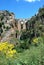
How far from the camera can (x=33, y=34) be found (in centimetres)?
5259

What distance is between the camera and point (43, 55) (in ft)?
32.1

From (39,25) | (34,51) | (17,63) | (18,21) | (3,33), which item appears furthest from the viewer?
(18,21)

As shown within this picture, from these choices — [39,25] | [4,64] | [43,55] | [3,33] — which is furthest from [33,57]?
[3,33]

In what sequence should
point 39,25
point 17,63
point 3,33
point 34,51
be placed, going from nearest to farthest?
point 17,63 < point 34,51 < point 39,25 < point 3,33

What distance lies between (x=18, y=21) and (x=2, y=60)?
66221 mm

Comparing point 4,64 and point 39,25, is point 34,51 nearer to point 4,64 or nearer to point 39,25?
point 4,64

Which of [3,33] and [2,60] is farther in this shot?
[3,33]

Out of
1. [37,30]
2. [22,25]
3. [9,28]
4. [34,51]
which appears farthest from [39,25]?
[34,51]

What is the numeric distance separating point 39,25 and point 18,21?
25.2 meters

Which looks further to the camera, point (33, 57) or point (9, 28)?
point (9, 28)

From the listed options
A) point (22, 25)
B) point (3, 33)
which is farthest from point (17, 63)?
point (22, 25)

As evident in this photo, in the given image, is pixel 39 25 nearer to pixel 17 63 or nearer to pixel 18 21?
pixel 18 21

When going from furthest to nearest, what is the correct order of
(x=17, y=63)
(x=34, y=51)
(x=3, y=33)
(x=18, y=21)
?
1. (x=18, y=21)
2. (x=3, y=33)
3. (x=34, y=51)
4. (x=17, y=63)

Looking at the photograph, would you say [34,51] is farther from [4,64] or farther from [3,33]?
[3,33]
